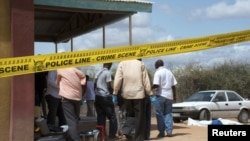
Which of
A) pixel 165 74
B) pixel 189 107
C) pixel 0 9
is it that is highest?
pixel 0 9

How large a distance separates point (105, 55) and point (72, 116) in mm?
1747

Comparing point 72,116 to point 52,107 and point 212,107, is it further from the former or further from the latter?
point 212,107

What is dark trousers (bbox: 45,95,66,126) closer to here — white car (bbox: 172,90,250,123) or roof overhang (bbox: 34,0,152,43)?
roof overhang (bbox: 34,0,152,43)

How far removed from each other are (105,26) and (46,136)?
640cm

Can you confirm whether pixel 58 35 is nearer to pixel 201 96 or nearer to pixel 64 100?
pixel 201 96

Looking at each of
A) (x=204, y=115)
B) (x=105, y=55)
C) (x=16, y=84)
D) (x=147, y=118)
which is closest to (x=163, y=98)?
(x=147, y=118)

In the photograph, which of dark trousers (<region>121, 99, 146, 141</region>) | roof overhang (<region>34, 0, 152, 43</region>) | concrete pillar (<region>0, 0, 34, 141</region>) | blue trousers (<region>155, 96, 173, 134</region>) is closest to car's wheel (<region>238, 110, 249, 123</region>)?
roof overhang (<region>34, 0, 152, 43</region>)

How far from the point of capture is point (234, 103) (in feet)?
67.7

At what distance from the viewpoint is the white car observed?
18953 millimetres

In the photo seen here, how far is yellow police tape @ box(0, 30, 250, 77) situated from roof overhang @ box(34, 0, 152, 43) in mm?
3143

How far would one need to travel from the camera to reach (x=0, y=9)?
8.41m

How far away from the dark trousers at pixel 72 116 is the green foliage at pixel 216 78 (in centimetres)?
2062

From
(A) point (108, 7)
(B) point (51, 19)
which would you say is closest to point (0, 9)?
(A) point (108, 7)

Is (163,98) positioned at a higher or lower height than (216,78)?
lower
